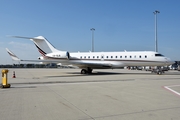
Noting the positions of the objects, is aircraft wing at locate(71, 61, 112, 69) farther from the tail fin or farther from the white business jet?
the tail fin

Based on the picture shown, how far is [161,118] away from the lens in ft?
14.7

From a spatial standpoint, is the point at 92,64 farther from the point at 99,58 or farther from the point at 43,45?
the point at 43,45

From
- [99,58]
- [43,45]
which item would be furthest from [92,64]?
[43,45]

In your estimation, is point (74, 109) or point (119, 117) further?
point (74, 109)

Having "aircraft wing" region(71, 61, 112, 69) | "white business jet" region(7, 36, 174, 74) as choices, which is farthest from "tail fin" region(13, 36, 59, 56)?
"aircraft wing" region(71, 61, 112, 69)

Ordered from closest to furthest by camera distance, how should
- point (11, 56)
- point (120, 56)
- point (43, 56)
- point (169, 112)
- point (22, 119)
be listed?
point (22, 119) → point (169, 112) → point (11, 56) → point (120, 56) → point (43, 56)

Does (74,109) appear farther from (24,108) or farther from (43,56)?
(43,56)

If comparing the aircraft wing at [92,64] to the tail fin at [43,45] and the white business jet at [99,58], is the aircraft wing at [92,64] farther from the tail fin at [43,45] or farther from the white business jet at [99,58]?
the tail fin at [43,45]

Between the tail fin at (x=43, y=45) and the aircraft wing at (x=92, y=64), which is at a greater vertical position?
the tail fin at (x=43, y=45)

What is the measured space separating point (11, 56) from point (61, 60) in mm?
6831

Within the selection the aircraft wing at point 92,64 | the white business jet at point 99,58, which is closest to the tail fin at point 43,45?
the white business jet at point 99,58

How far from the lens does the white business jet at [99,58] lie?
22594 millimetres

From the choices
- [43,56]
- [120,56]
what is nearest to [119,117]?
[120,56]

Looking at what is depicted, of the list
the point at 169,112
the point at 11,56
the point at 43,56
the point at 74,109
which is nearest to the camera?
the point at 169,112
